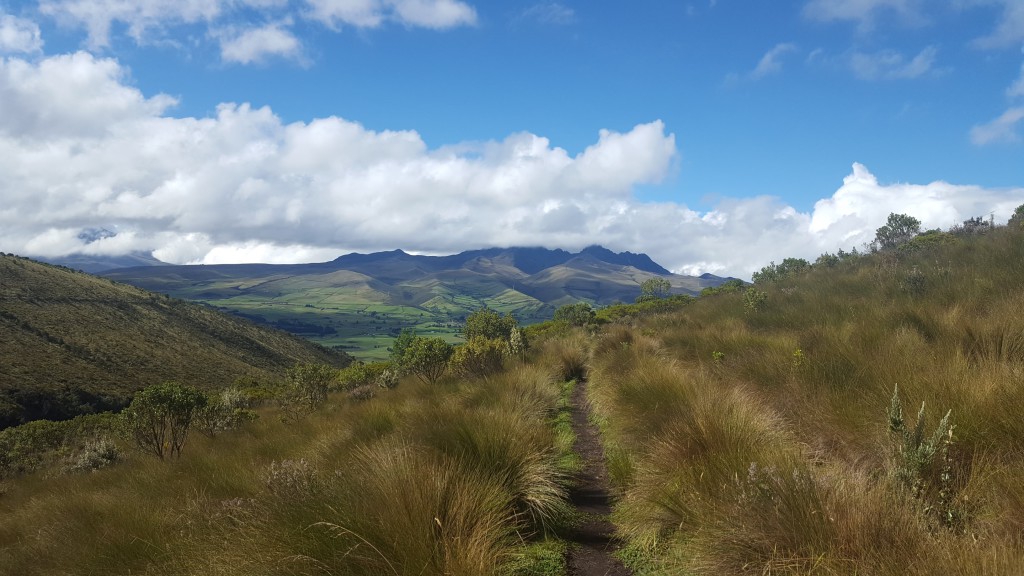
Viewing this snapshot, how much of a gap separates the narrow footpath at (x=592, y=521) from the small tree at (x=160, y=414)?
36.9 ft

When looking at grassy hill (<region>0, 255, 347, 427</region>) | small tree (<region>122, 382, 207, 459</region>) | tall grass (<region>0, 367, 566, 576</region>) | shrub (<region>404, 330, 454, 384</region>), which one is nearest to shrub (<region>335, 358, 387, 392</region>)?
shrub (<region>404, 330, 454, 384</region>)

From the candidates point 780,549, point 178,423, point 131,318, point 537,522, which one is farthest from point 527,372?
point 131,318

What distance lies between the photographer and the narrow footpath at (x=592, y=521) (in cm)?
418

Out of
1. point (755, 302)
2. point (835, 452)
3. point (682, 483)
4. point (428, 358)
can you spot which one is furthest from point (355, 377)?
point (835, 452)

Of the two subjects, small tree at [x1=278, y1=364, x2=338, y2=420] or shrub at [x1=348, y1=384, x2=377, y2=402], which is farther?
small tree at [x1=278, y1=364, x2=338, y2=420]

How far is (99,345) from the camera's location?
71625 millimetres

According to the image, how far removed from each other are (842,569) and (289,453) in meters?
7.97

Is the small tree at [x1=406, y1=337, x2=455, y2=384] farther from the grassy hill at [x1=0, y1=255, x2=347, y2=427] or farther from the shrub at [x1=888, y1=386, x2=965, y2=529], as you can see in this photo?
the grassy hill at [x1=0, y1=255, x2=347, y2=427]

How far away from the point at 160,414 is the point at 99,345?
78018mm

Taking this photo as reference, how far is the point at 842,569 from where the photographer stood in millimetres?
2609

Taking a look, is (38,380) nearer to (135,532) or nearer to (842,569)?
(135,532)

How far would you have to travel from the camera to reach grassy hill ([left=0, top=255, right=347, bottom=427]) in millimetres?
55031

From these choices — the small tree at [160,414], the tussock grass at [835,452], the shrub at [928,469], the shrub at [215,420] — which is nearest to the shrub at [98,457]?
the small tree at [160,414]

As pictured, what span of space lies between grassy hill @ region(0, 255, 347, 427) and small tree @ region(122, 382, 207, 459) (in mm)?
52808
